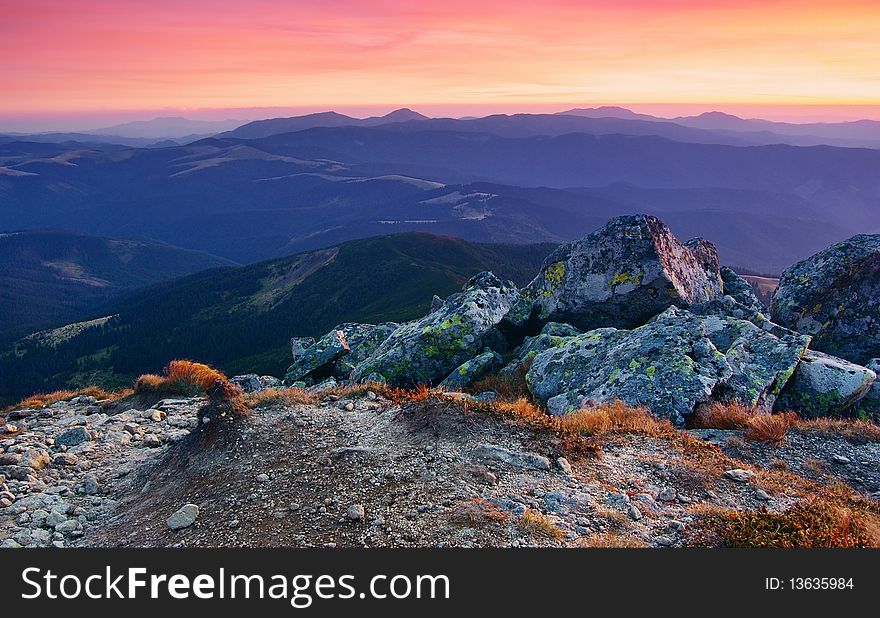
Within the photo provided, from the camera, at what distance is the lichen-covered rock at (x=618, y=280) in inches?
862

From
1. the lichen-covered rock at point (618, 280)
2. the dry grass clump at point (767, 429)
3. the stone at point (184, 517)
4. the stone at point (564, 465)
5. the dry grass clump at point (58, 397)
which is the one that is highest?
the lichen-covered rock at point (618, 280)

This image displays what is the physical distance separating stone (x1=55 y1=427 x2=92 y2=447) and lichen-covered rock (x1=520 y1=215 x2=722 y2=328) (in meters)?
16.8

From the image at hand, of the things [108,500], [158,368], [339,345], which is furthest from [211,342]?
[108,500]

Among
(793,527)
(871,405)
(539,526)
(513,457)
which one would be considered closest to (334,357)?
(513,457)

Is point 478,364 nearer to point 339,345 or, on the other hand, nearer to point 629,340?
point 629,340

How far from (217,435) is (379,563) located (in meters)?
6.87

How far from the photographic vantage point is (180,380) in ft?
63.3

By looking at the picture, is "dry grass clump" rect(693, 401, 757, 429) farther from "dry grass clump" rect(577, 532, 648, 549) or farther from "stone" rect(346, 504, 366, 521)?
"stone" rect(346, 504, 366, 521)

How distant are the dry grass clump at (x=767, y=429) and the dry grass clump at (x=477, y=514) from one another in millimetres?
7551

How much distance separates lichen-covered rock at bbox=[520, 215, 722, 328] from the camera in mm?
21906

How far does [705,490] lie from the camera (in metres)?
9.78

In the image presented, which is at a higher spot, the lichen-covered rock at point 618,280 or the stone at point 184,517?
the lichen-covered rock at point 618,280

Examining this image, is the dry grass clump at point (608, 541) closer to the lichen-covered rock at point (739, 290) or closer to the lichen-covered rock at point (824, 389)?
the lichen-covered rock at point (824, 389)

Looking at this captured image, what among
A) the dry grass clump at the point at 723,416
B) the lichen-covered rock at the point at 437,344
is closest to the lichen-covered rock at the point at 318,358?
the lichen-covered rock at the point at 437,344
